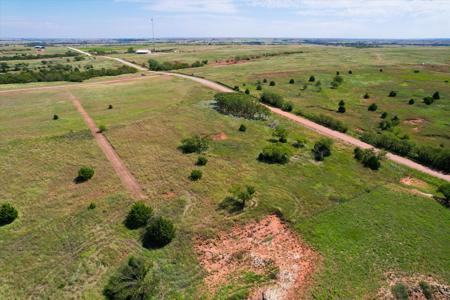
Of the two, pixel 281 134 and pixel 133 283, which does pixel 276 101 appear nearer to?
pixel 281 134

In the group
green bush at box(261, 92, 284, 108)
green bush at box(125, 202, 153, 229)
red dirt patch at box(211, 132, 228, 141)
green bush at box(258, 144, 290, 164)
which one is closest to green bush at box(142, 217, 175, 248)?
green bush at box(125, 202, 153, 229)

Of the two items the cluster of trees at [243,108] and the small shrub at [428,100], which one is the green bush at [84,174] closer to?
the cluster of trees at [243,108]

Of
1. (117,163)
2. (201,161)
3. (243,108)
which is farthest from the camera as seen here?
(243,108)

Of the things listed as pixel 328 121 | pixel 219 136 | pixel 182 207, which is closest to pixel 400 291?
pixel 182 207

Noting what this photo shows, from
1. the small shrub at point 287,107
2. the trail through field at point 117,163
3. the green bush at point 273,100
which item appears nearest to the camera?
the trail through field at point 117,163

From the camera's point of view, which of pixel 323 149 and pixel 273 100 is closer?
pixel 323 149

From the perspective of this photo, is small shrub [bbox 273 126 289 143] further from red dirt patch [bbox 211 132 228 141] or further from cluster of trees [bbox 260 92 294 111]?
cluster of trees [bbox 260 92 294 111]

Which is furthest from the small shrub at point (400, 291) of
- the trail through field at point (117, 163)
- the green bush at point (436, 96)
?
the green bush at point (436, 96)
